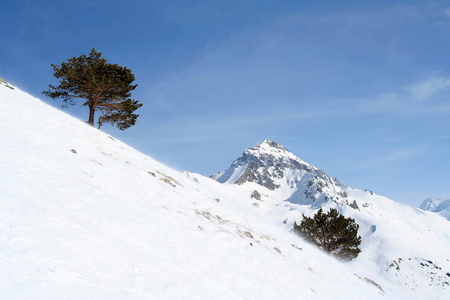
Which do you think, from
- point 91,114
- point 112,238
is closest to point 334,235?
point 91,114

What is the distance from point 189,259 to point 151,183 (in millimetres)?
7180

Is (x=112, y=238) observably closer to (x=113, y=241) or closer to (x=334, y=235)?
(x=113, y=241)

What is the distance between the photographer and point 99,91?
30016 mm

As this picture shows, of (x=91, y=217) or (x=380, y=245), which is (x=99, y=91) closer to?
(x=91, y=217)

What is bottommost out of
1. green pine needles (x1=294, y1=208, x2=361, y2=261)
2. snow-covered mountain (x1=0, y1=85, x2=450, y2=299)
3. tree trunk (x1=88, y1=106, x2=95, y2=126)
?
snow-covered mountain (x1=0, y1=85, x2=450, y2=299)

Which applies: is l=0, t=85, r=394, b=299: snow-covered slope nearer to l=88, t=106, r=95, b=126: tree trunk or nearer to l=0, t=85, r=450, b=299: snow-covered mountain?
l=0, t=85, r=450, b=299: snow-covered mountain

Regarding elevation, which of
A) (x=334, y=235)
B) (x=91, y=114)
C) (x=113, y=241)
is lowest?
(x=113, y=241)

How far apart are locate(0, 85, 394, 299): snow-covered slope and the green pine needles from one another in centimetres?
2145

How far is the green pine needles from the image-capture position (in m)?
33.0

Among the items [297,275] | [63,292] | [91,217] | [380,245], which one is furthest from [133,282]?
[380,245]

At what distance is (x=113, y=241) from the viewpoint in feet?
23.5

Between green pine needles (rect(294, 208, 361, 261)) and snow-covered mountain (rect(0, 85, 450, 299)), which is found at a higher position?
green pine needles (rect(294, 208, 361, 261))

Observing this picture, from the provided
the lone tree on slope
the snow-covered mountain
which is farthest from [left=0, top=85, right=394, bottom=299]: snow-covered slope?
the lone tree on slope

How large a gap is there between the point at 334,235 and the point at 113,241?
32.1 m
